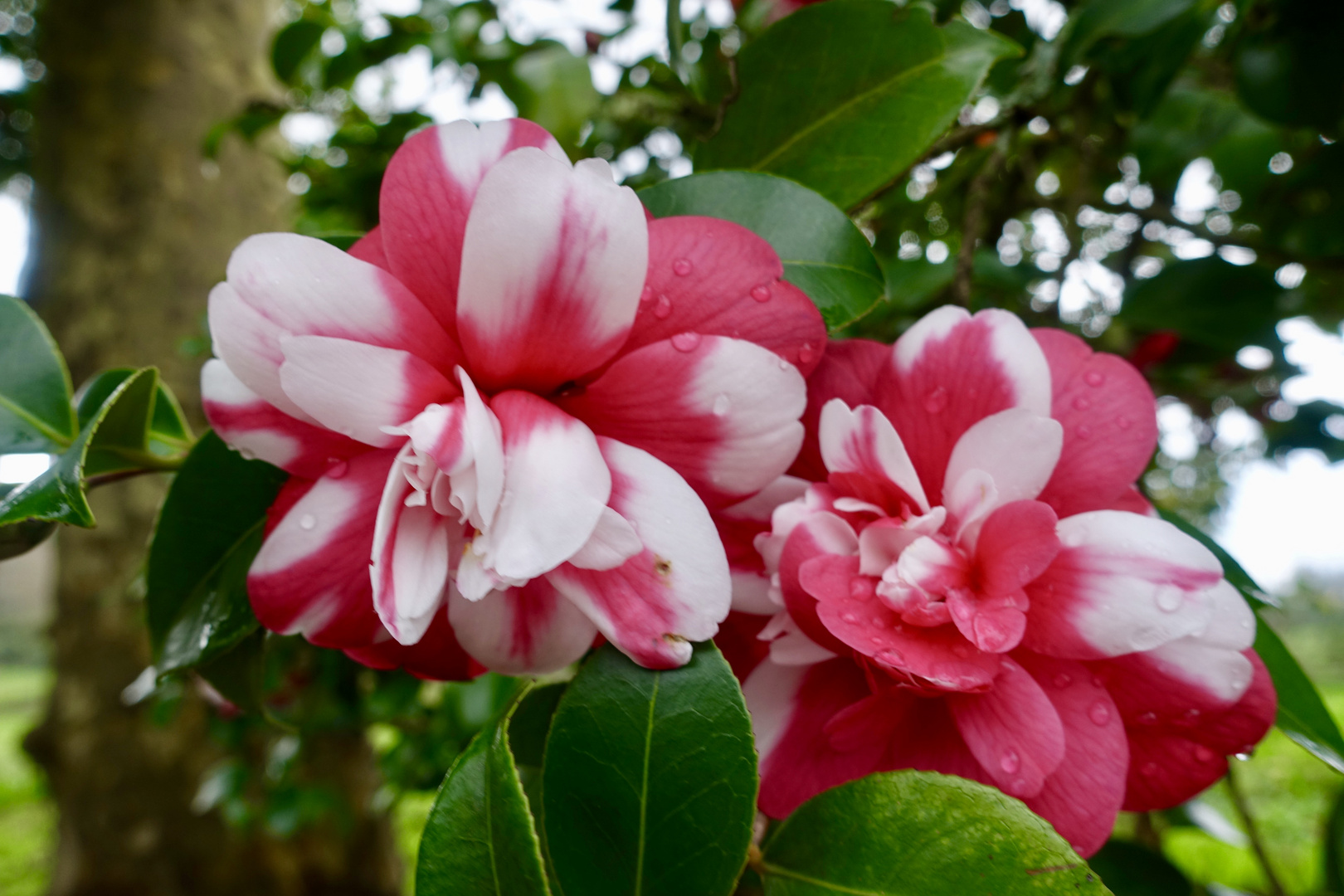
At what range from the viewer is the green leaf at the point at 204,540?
46 centimetres

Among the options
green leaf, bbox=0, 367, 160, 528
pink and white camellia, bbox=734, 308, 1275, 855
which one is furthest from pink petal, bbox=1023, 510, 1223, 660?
green leaf, bbox=0, 367, 160, 528

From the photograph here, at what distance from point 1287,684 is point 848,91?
0.45m

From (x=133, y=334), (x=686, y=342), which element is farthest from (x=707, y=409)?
(x=133, y=334)

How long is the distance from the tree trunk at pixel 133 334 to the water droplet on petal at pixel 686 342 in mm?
2098

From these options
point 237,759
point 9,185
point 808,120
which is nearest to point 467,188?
point 808,120

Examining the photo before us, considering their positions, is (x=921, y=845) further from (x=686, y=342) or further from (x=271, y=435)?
(x=271, y=435)

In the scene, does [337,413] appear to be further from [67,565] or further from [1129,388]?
[67,565]

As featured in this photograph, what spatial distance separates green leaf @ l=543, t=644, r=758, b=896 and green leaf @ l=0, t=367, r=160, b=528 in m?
0.23

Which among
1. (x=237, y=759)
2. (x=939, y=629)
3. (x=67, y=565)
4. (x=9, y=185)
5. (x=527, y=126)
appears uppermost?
(x=527, y=126)

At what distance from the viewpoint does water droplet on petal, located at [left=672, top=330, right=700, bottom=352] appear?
35 cm

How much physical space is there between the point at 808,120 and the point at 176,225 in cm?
230

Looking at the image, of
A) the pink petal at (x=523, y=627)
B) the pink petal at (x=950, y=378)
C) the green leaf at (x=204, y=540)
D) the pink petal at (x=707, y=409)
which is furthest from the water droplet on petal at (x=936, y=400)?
the green leaf at (x=204, y=540)

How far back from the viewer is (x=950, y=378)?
418 millimetres

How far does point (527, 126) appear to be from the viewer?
0.37 m
